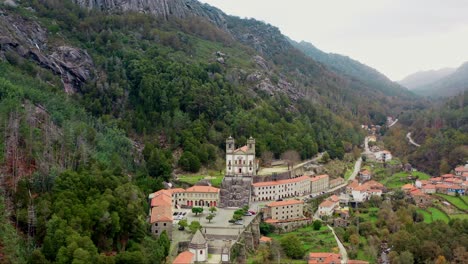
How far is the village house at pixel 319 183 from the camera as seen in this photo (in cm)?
6372

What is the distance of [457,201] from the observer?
67.6 metres

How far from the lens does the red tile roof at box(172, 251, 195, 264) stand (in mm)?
39062

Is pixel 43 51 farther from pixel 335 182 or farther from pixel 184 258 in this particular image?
pixel 184 258

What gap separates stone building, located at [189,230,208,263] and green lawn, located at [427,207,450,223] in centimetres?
3149

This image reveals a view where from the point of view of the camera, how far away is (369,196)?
212 feet

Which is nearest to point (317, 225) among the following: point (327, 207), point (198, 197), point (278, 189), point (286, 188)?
point (327, 207)

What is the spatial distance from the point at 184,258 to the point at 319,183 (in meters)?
29.2

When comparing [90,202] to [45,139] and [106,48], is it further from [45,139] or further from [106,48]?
[106,48]

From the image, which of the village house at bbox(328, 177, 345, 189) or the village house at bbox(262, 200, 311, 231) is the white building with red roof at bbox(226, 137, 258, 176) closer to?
the village house at bbox(262, 200, 311, 231)

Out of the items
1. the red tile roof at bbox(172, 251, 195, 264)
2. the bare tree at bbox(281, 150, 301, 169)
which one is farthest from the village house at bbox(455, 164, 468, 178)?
the red tile roof at bbox(172, 251, 195, 264)

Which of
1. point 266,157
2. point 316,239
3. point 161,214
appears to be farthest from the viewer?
point 266,157

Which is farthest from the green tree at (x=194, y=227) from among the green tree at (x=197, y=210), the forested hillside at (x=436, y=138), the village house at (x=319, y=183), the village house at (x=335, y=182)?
the forested hillside at (x=436, y=138)

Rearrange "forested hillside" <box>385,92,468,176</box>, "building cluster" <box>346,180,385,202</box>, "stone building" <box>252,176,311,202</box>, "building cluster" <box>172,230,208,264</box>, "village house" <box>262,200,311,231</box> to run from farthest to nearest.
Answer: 1. "forested hillside" <box>385,92,468,176</box>
2. "building cluster" <box>346,180,385,202</box>
3. "stone building" <box>252,176,311,202</box>
4. "village house" <box>262,200,311,231</box>
5. "building cluster" <box>172,230,208,264</box>

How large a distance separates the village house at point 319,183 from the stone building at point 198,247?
24.9 metres
